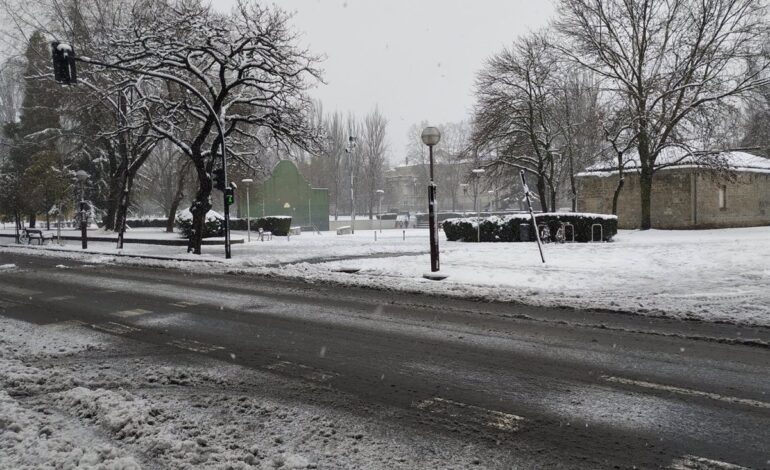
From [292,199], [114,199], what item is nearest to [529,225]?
[292,199]

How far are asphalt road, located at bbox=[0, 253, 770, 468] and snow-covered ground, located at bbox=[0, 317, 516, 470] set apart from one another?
307mm

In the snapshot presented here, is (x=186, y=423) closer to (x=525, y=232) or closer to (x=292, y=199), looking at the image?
(x=525, y=232)

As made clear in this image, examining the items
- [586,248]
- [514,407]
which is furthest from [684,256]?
[514,407]

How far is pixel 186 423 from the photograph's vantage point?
4.13 m

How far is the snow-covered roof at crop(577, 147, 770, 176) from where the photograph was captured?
29.4 metres

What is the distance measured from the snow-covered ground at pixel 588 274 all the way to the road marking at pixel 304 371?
5.46 m

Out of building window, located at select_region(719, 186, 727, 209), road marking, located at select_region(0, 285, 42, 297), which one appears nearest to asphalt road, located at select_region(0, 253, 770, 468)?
road marking, located at select_region(0, 285, 42, 297)

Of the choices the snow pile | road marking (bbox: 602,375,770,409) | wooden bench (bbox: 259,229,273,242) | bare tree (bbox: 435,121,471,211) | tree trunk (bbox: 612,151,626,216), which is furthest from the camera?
bare tree (bbox: 435,121,471,211)

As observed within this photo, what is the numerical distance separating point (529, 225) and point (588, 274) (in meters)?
11.1

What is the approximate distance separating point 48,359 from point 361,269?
9948 mm

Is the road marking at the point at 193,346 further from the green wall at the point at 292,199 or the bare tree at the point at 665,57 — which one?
the green wall at the point at 292,199

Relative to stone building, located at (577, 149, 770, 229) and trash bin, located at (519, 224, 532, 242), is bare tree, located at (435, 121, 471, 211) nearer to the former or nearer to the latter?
stone building, located at (577, 149, 770, 229)

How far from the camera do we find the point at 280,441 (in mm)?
3760

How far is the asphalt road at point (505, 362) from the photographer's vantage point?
3.81 m
